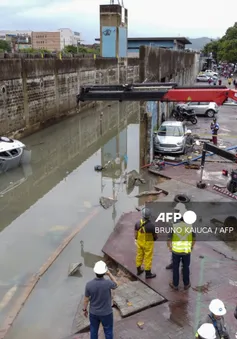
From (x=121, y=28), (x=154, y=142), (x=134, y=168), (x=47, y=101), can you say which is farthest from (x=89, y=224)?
(x=121, y=28)

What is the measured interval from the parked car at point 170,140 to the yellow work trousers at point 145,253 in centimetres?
948

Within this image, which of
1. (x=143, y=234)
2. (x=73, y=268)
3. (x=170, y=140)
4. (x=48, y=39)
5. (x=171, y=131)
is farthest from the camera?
(x=48, y=39)

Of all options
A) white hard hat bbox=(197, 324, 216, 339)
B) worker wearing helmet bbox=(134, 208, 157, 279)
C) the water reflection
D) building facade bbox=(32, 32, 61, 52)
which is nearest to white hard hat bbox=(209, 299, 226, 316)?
white hard hat bbox=(197, 324, 216, 339)

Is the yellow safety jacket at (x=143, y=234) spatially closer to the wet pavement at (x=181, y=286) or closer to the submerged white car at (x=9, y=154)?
the wet pavement at (x=181, y=286)

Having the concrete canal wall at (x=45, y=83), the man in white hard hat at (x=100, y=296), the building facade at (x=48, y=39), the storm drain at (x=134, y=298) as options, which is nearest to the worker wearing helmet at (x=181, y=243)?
the storm drain at (x=134, y=298)

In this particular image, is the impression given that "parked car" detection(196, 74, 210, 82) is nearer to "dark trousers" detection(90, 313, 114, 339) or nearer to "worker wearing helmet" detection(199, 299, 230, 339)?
"dark trousers" detection(90, 313, 114, 339)

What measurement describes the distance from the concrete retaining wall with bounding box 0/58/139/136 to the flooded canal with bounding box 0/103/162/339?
5.92 feet

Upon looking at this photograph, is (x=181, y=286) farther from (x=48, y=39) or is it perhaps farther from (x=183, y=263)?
(x=48, y=39)

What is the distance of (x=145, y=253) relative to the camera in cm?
756

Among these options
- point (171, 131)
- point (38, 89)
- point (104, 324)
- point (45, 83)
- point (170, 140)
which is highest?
point (45, 83)

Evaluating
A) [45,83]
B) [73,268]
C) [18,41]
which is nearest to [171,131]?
[73,268]

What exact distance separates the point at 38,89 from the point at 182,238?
2041cm

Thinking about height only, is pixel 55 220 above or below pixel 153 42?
below

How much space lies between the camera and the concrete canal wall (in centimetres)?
2058
